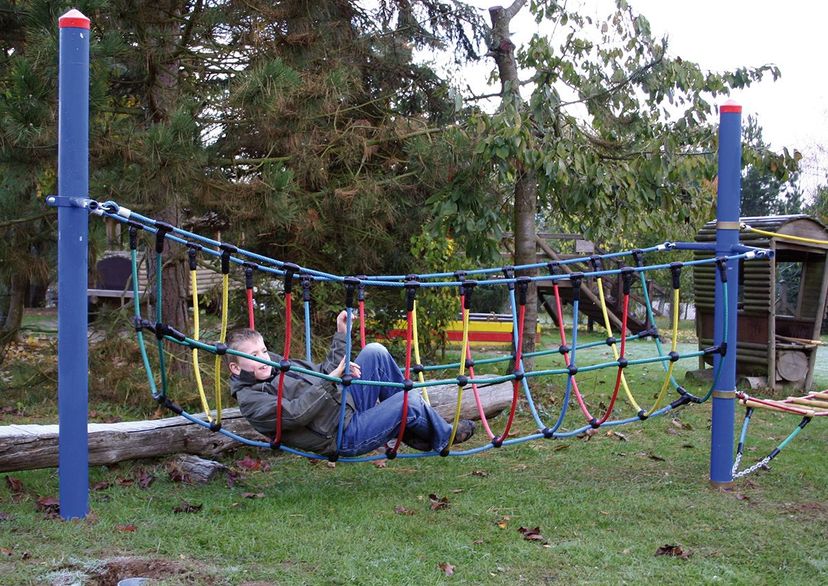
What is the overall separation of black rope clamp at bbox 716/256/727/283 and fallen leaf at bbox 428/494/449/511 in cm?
197

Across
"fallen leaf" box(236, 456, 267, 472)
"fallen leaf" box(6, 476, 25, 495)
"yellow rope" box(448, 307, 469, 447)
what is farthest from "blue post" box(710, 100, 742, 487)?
"fallen leaf" box(6, 476, 25, 495)

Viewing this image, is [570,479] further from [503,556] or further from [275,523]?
[275,523]

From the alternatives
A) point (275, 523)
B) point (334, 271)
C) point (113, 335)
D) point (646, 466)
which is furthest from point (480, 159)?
point (275, 523)

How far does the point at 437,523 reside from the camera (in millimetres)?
4207

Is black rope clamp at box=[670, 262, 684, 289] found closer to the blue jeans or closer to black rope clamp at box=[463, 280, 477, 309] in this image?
black rope clamp at box=[463, 280, 477, 309]

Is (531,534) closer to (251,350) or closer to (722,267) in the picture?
(251,350)

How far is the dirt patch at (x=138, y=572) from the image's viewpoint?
3342mm

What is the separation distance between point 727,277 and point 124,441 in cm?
356

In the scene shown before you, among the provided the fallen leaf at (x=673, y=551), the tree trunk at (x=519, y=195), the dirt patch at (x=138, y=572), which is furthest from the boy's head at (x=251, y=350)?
the tree trunk at (x=519, y=195)

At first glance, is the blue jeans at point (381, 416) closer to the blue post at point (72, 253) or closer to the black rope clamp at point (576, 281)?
the black rope clamp at point (576, 281)

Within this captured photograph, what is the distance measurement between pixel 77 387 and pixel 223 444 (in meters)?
1.45

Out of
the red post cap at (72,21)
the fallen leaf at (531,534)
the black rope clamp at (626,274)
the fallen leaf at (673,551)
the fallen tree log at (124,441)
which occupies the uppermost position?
the red post cap at (72,21)

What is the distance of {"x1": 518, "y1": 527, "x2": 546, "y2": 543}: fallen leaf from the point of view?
13.1 feet

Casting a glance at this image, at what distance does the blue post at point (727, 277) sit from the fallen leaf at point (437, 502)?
1594 millimetres
